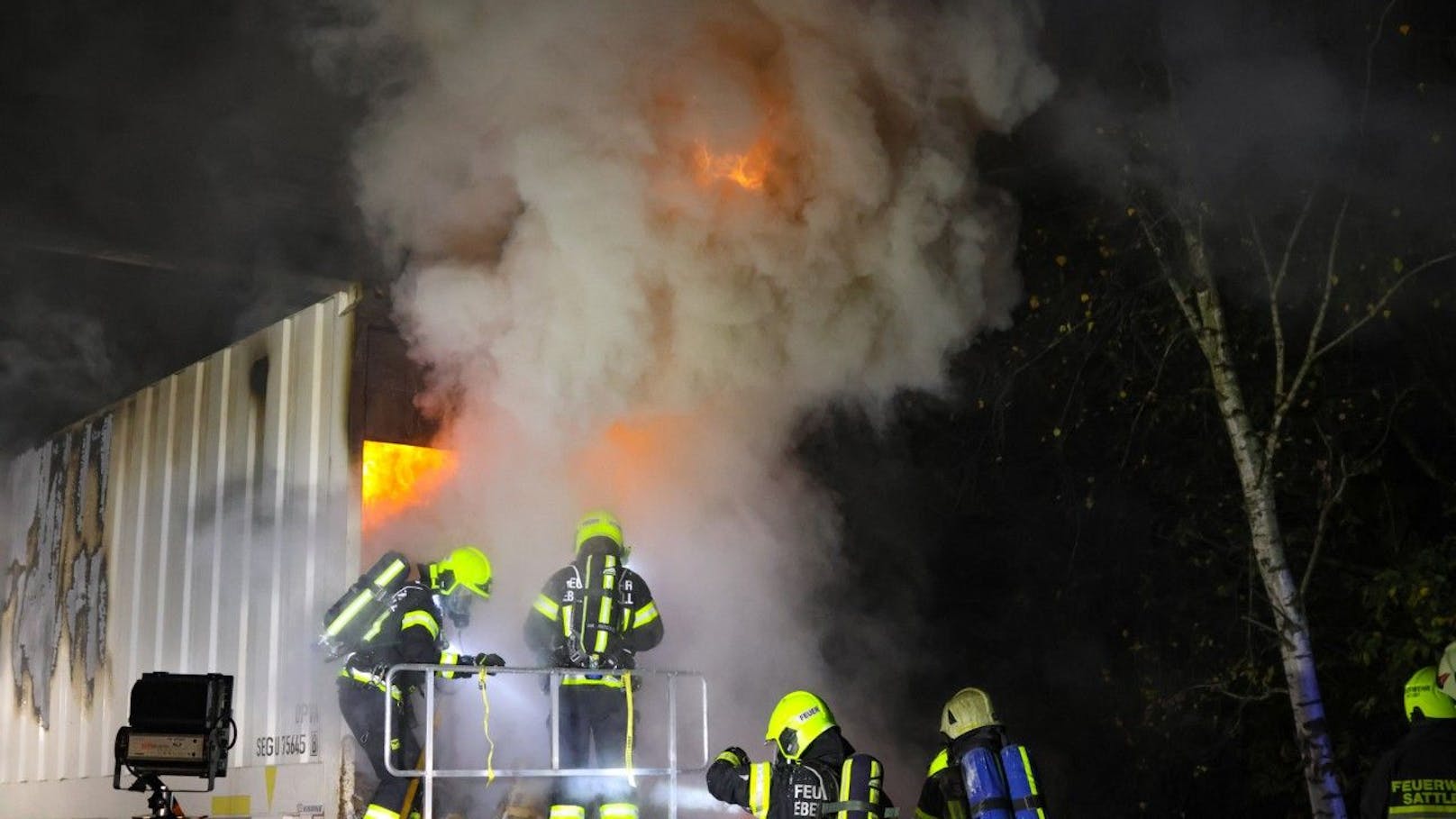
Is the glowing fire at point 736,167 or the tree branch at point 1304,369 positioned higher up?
the glowing fire at point 736,167

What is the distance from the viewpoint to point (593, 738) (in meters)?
7.84

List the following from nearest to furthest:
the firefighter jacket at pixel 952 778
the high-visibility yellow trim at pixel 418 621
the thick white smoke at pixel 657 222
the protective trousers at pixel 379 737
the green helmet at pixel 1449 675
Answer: the firefighter jacket at pixel 952 778, the green helmet at pixel 1449 675, the protective trousers at pixel 379 737, the high-visibility yellow trim at pixel 418 621, the thick white smoke at pixel 657 222

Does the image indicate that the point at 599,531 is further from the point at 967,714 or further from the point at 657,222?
the point at 967,714

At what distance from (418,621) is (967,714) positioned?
296 centimetres

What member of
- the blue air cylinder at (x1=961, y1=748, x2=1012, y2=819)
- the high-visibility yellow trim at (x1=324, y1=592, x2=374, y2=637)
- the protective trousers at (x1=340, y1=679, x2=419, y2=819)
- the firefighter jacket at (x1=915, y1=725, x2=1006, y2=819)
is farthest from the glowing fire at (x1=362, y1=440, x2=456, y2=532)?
the blue air cylinder at (x1=961, y1=748, x2=1012, y2=819)

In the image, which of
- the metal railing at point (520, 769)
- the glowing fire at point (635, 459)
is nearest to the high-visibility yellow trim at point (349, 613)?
the metal railing at point (520, 769)

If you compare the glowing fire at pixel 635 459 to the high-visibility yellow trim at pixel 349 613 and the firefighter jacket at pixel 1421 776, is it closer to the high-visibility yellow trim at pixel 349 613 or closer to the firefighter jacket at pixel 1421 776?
the high-visibility yellow trim at pixel 349 613

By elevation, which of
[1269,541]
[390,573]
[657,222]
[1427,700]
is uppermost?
[657,222]

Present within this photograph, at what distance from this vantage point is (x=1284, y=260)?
974cm

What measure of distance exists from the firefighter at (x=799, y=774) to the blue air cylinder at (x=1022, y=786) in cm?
53

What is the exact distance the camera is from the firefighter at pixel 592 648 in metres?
7.77

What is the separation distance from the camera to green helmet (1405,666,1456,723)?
6.05m

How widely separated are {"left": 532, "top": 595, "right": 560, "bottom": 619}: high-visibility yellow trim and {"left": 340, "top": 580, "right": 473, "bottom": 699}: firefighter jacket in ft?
1.98

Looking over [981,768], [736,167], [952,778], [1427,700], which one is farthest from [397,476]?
[1427,700]
